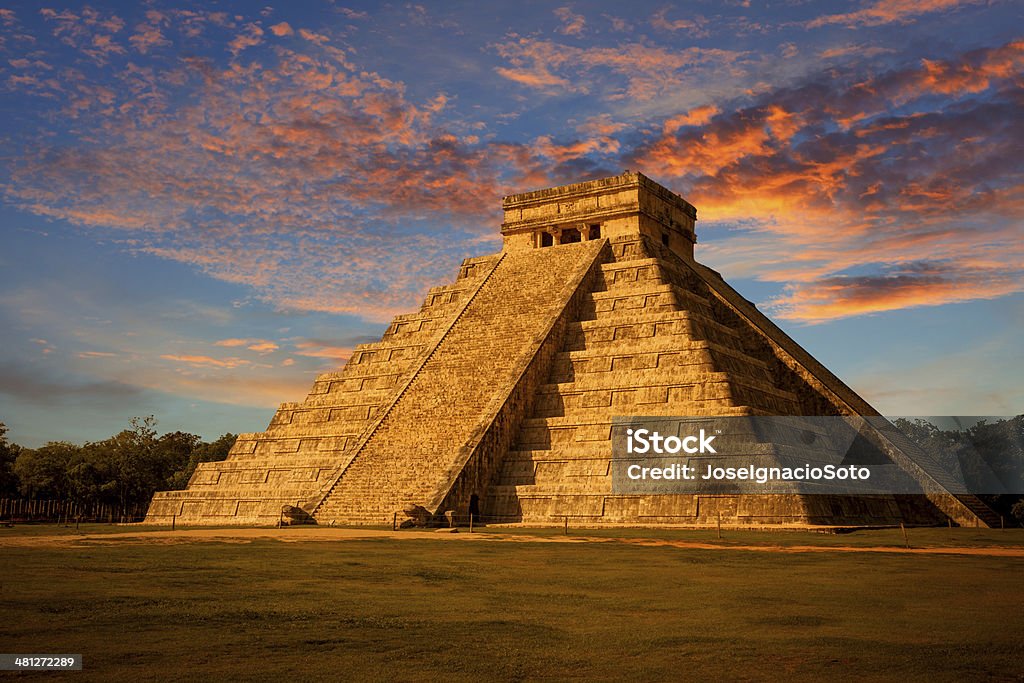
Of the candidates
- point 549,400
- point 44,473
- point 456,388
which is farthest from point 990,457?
point 44,473

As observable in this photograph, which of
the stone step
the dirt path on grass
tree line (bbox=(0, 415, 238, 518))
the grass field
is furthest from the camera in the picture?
tree line (bbox=(0, 415, 238, 518))

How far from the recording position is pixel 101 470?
56875 millimetres

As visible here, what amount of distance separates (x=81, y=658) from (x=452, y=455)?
77.7 ft

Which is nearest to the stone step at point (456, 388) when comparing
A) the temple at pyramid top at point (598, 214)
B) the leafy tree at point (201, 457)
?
the temple at pyramid top at point (598, 214)

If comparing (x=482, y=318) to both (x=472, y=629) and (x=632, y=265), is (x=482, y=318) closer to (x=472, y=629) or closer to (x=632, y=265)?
(x=632, y=265)

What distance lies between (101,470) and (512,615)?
52094 millimetres

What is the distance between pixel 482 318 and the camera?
129 feet

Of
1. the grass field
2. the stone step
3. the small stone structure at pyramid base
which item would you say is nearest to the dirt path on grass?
the grass field

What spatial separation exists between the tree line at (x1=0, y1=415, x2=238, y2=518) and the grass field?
136 feet

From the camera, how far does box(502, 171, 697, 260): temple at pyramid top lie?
43094 millimetres

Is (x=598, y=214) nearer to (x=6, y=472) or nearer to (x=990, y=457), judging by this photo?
(x=990, y=457)

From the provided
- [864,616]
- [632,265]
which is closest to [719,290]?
[632,265]

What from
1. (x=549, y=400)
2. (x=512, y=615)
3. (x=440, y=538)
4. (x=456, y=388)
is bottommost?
(x=512, y=615)

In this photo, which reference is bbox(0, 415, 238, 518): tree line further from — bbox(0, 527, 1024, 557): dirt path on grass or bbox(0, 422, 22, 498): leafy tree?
bbox(0, 527, 1024, 557): dirt path on grass
